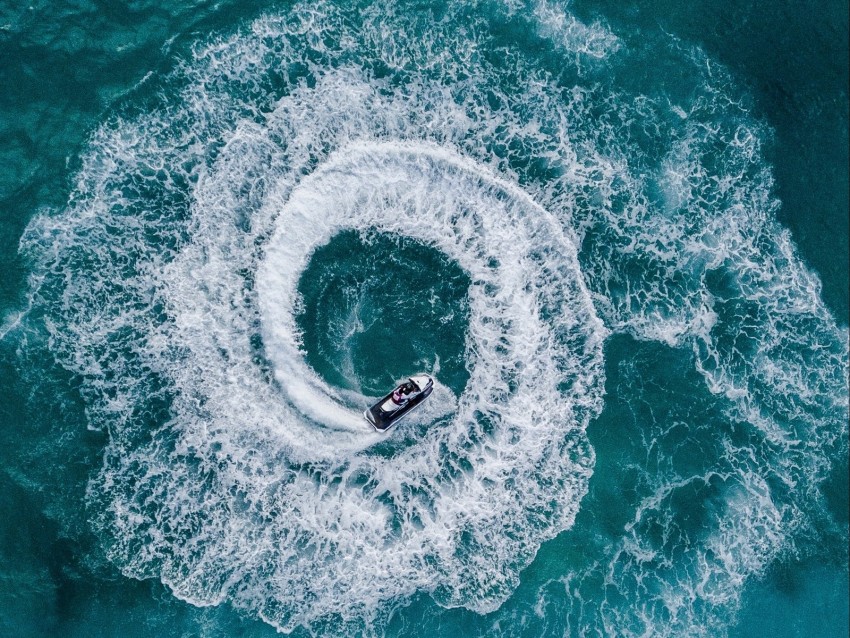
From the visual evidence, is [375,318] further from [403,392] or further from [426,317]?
[403,392]

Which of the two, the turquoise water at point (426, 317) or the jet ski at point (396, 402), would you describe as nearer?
the jet ski at point (396, 402)

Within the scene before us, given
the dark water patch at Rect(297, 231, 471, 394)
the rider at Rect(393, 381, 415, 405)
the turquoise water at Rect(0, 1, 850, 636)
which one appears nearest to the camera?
the rider at Rect(393, 381, 415, 405)

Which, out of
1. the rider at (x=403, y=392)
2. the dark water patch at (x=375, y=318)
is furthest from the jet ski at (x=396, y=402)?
the dark water patch at (x=375, y=318)

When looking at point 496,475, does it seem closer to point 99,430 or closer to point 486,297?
point 486,297

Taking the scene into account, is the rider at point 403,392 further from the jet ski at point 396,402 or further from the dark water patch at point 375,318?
the dark water patch at point 375,318

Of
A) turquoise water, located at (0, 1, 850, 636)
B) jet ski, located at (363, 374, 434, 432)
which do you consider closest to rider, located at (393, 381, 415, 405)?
jet ski, located at (363, 374, 434, 432)

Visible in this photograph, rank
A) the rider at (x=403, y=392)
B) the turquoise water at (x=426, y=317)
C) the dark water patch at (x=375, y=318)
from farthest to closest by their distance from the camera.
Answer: the dark water patch at (x=375, y=318), the turquoise water at (x=426, y=317), the rider at (x=403, y=392)

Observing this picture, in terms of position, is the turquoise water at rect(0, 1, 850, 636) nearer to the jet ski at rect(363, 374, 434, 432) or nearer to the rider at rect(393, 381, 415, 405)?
the jet ski at rect(363, 374, 434, 432)
